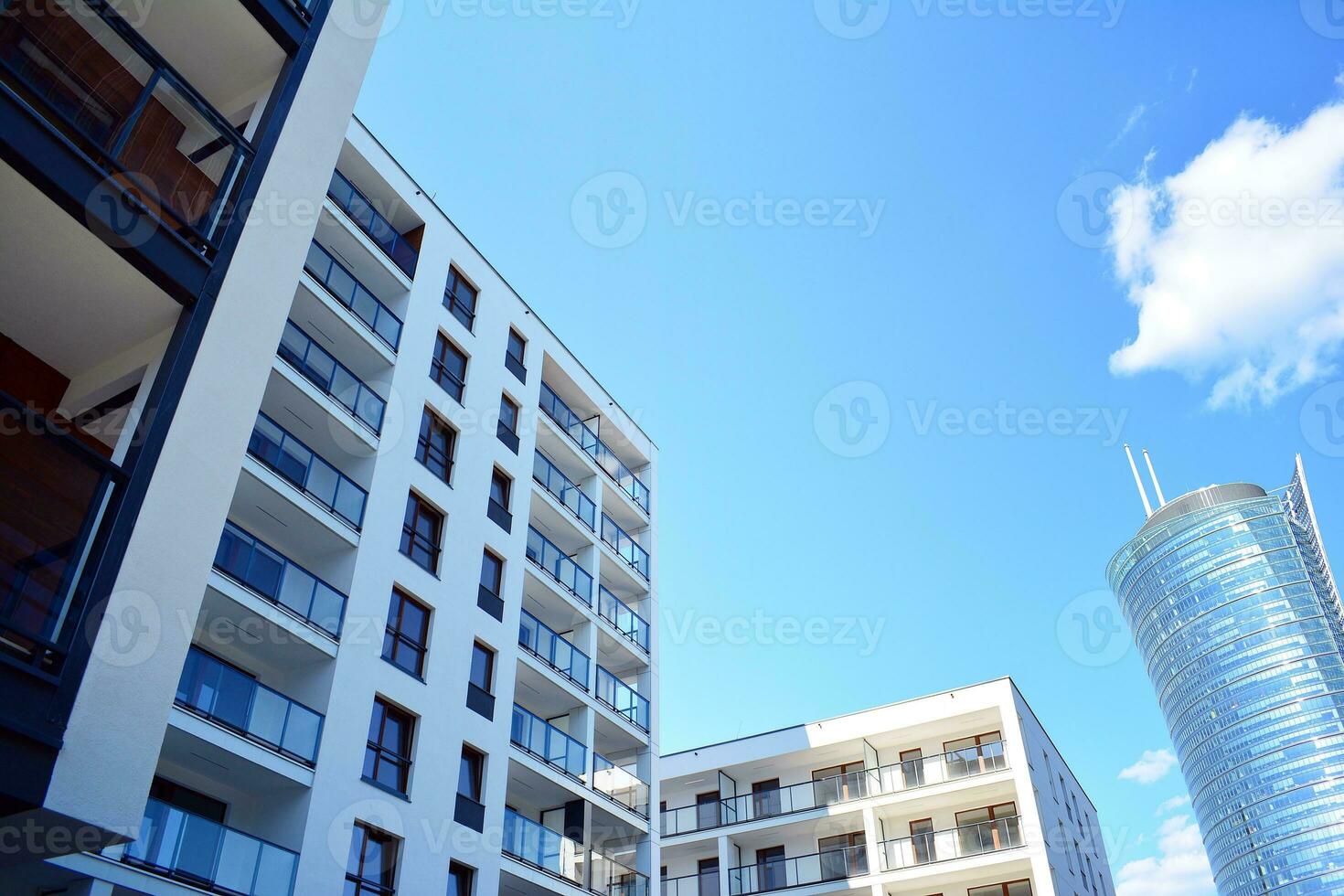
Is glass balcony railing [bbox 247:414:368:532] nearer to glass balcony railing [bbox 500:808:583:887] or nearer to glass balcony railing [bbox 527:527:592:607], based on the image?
glass balcony railing [bbox 527:527:592:607]

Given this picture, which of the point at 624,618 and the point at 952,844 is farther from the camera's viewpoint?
the point at 952,844

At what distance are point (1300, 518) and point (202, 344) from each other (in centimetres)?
14355

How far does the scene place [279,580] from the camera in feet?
52.9

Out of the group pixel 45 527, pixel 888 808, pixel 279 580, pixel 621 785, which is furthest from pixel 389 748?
pixel 888 808

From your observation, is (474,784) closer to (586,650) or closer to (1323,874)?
(586,650)

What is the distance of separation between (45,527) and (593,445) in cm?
2073

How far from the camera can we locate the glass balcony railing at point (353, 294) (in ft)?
64.5

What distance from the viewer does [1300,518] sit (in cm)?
12638

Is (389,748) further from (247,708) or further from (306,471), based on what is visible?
(306,471)

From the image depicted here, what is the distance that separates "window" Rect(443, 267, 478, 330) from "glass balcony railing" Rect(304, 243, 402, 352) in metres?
2.73

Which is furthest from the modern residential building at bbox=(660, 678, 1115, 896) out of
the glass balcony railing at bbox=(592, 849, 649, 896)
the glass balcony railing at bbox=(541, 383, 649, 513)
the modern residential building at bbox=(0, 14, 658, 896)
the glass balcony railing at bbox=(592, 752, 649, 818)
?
the glass balcony railing at bbox=(541, 383, 649, 513)

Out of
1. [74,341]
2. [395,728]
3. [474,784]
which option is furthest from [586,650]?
[74,341]

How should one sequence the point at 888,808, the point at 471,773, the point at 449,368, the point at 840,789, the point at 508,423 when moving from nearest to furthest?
1. the point at 471,773
2. the point at 449,368
3. the point at 508,423
4. the point at 888,808
5. the point at 840,789

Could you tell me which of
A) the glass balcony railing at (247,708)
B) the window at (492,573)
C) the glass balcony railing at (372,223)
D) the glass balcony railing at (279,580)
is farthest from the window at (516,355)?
the glass balcony railing at (247,708)
